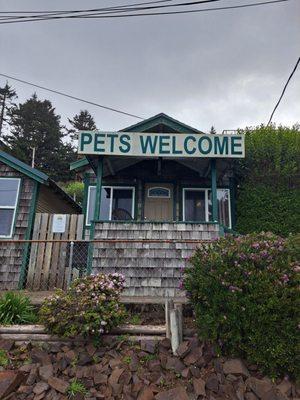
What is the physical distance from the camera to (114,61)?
1530cm

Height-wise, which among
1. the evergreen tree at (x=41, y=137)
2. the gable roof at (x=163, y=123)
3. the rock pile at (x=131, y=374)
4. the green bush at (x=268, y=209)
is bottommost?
the rock pile at (x=131, y=374)

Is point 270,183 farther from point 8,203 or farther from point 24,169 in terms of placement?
point 8,203

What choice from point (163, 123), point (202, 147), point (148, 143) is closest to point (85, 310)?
point (148, 143)

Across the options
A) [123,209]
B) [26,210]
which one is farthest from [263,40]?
[26,210]

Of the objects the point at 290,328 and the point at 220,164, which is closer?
the point at 290,328

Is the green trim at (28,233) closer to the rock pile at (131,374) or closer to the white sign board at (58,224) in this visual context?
the white sign board at (58,224)

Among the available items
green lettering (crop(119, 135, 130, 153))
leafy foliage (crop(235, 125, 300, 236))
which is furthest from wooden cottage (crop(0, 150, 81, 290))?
leafy foliage (crop(235, 125, 300, 236))

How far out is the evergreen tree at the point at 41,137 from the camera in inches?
1364

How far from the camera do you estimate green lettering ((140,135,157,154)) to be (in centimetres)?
915

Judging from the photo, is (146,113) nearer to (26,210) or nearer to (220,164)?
(220,164)

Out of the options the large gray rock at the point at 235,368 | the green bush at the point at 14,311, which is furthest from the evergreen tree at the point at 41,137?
the large gray rock at the point at 235,368

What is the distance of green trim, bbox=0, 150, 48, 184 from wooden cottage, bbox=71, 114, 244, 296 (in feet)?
5.18

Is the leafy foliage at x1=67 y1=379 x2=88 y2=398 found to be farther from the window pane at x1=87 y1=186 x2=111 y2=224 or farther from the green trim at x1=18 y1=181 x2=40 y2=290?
the window pane at x1=87 y1=186 x2=111 y2=224

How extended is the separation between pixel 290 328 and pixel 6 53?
13.5 meters
